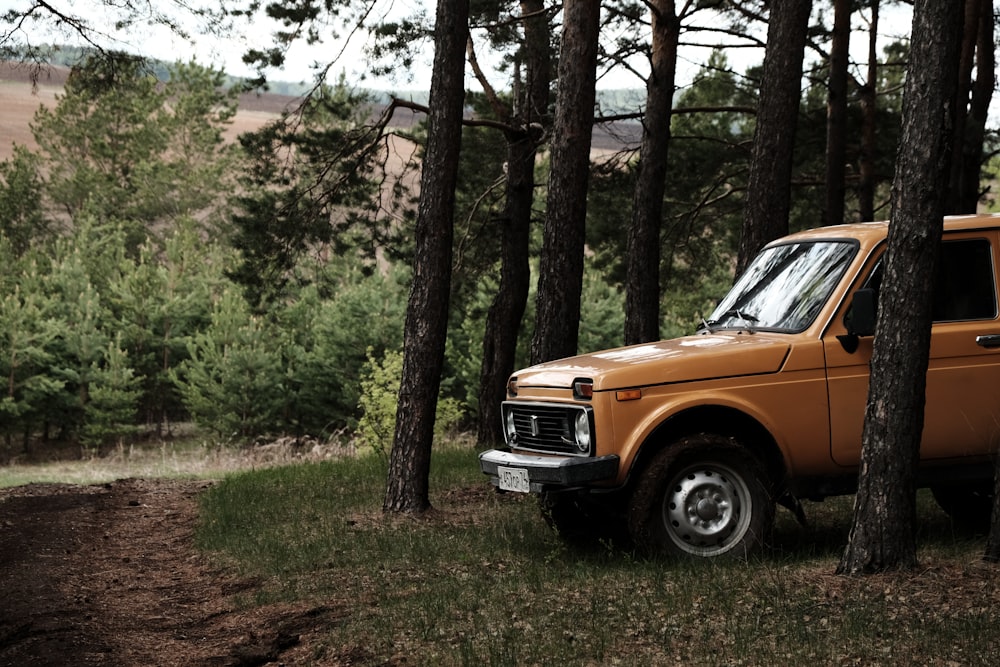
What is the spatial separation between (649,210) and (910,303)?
32.5 feet

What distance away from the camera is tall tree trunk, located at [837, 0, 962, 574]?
657 cm

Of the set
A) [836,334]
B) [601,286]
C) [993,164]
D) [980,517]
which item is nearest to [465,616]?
[836,334]

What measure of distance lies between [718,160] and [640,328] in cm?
859

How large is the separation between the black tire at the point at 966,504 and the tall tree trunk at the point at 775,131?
4.08 m

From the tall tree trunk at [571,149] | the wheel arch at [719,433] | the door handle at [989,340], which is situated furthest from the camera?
the tall tree trunk at [571,149]

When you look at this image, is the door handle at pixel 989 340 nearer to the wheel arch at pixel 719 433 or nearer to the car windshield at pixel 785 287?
the car windshield at pixel 785 287

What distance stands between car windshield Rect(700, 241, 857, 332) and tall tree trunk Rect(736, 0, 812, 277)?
12.1 feet

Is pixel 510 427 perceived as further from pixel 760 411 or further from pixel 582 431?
pixel 760 411

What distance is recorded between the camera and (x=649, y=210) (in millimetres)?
16375

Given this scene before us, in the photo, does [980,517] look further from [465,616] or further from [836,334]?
[465,616]

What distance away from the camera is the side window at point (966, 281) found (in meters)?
8.16

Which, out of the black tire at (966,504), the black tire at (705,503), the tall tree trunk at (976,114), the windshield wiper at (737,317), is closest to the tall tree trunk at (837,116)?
the tall tree trunk at (976,114)

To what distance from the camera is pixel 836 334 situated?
788 centimetres

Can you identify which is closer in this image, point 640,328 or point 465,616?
point 465,616
